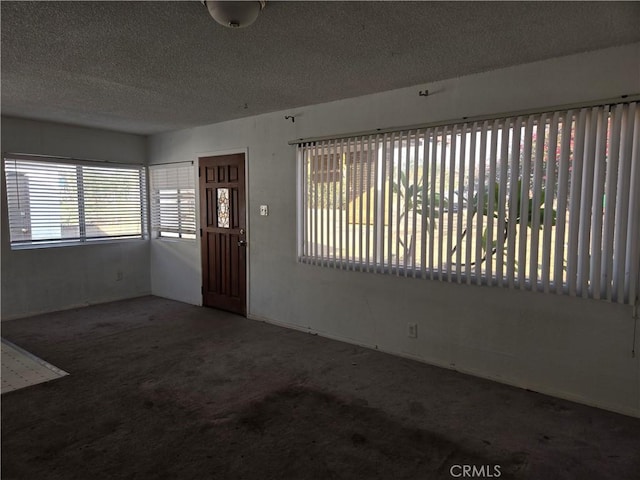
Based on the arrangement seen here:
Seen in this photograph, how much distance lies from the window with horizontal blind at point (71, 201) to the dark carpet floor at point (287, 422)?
Result: 1789 mm

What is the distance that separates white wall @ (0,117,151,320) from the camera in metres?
4.66

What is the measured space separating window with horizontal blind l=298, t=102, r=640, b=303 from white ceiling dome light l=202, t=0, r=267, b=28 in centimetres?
180

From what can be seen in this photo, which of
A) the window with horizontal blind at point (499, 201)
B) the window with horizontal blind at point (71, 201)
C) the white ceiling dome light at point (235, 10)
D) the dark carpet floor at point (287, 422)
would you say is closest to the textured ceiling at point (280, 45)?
the white ceiling dome light at point (235, 10)

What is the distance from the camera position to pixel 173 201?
5.70 meters

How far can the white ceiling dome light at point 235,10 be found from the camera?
186 centimetres

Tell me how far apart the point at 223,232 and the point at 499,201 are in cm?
325

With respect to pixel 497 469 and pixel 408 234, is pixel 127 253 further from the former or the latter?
pixel 497 469

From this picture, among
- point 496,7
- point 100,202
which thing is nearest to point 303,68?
point 496,7
